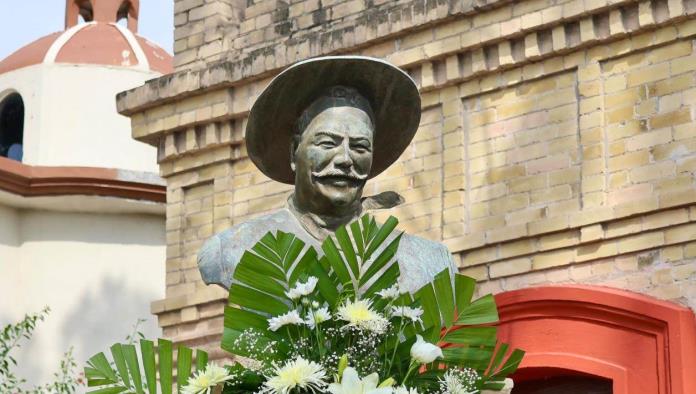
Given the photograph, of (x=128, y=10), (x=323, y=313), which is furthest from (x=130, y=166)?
(x=323, y=313)

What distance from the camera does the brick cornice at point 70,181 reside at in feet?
61.0

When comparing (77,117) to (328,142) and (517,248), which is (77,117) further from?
(328,142)

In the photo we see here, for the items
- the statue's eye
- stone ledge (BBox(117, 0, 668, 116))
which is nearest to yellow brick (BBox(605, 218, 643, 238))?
stone ledge (BBox(117, 0, 668, 116))

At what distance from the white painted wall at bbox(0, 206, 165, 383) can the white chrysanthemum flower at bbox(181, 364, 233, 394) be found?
1368 centimetres

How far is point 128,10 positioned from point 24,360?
16.8ft

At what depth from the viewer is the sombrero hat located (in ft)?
20.5

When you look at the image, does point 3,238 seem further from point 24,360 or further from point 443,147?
point 443,147

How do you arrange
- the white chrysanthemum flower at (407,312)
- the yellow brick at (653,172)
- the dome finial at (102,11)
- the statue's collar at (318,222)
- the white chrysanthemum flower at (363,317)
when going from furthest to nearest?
the dome finial at (102,11) → the yellow brick at (653,172) → the statue's collar at (318,222) → the white chrysanthemum flower at (407,312) → the white chrysanthemum flower at (363,317)

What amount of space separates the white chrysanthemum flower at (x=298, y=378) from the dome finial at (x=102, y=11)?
54.7 ft

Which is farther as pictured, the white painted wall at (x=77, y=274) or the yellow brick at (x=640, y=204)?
the white painted wall at (x=77, y=274)

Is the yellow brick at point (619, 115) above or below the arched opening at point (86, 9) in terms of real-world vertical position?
below

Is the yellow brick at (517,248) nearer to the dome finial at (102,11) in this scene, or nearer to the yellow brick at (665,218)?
the yellow brick at (665,218)

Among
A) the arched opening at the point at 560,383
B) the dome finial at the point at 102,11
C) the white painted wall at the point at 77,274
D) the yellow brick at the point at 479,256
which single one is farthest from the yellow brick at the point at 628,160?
the dome finial at the point at 102,11

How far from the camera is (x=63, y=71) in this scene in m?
20.2
